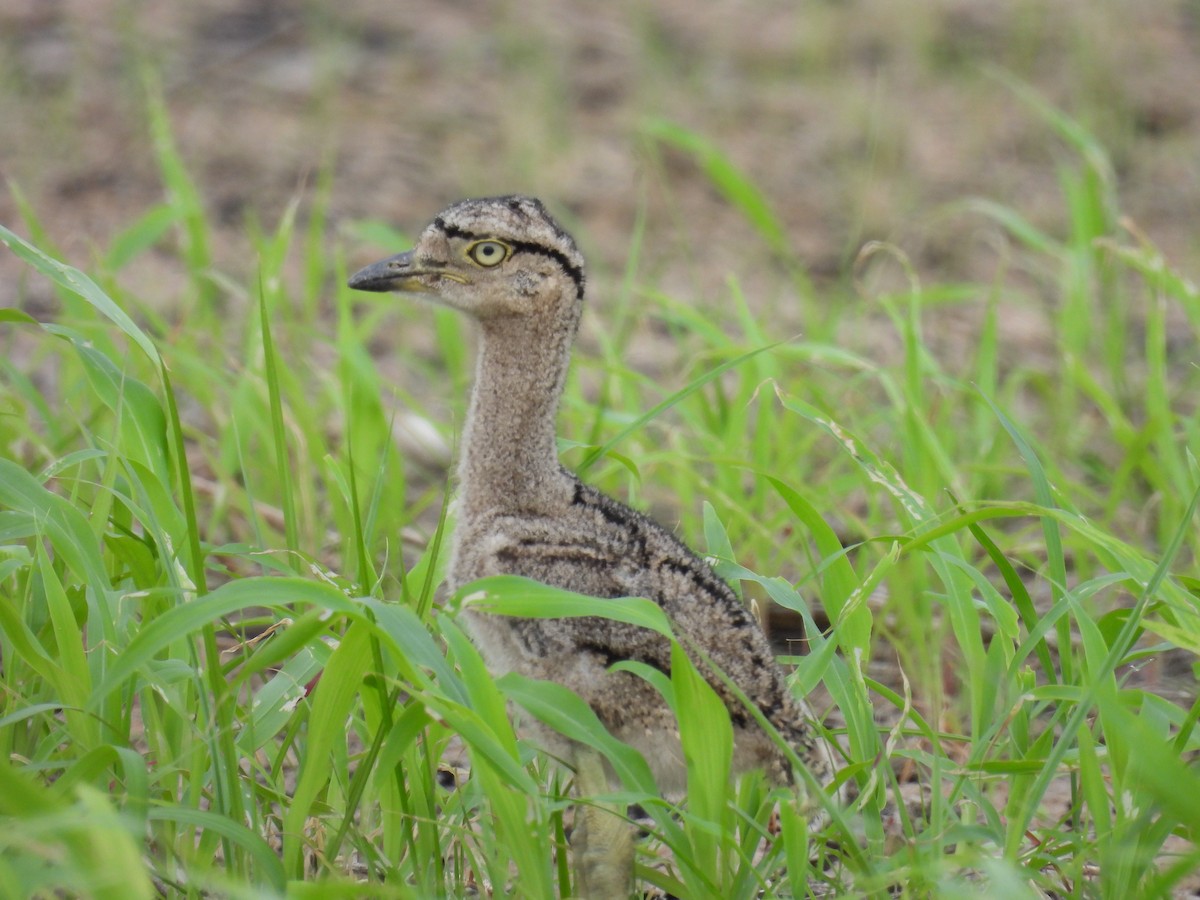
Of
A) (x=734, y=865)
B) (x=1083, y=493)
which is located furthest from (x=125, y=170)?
(x=734, y=865)

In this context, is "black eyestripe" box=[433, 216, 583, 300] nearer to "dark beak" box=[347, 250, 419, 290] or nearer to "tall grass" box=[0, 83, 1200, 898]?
"dark beak" box=[347, 250, 419, 290]

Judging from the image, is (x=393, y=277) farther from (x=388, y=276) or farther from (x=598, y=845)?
(x=598, y=845)

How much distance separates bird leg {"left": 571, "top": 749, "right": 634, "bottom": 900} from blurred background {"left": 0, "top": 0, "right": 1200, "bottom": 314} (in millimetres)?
3796

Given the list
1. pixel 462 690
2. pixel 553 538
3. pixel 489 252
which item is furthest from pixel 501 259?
pixel 462 690

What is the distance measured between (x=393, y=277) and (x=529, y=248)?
376 mm

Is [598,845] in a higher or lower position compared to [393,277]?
lower

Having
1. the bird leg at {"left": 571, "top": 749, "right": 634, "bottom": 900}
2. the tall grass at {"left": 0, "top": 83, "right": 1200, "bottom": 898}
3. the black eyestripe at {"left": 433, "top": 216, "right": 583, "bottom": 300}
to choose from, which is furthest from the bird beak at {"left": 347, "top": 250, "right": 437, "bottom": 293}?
the bird leg at {"left": 571, "top": 749, "right": 634, "bottom": 900}

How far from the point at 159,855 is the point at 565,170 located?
5.24m

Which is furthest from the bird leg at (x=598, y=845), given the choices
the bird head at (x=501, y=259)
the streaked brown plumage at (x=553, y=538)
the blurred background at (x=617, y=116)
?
the blurred background at (x=617, y=116)

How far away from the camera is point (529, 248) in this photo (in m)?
3.23

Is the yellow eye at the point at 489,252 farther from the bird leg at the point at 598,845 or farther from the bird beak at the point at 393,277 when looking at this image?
the bird leg at the point at 598,845

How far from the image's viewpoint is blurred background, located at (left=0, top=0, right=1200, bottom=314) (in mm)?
7055

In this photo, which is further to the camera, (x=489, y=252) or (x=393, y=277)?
(x=393, y=277)

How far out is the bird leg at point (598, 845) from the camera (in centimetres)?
281
